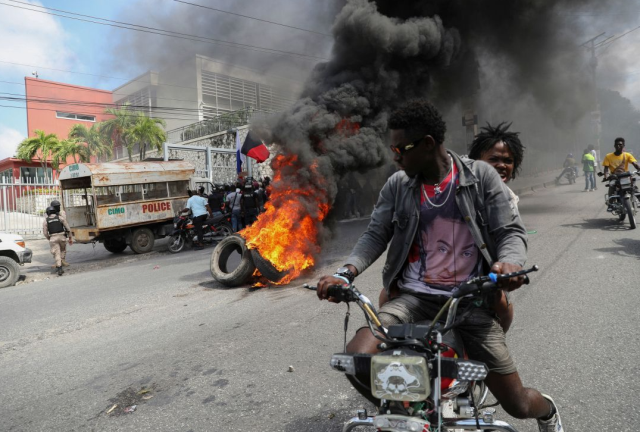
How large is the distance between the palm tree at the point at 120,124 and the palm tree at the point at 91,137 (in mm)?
404

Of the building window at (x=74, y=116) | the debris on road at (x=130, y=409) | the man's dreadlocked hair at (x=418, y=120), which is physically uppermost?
the building window at (x=74, y=116)

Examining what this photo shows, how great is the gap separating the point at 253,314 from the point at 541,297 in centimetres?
341

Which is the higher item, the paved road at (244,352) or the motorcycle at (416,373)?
the motorcycle at (416,373)

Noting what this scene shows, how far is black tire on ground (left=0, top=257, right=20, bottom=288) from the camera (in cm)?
901

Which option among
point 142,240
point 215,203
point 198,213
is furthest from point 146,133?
point 198,213

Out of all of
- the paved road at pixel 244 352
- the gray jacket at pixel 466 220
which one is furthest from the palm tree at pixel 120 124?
the gray jacket at pixel 466 220

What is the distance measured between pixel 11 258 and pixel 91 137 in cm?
2412

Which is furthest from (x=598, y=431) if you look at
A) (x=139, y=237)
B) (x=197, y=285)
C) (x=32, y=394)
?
(x=139, y=237)

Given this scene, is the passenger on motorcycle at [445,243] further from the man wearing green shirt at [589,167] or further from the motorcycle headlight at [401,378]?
the man wearing green shirt at [589,167]

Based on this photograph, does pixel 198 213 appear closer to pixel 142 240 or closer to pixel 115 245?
pixel 142 240

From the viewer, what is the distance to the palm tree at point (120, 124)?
29.2 meters

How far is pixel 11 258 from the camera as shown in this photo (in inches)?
368

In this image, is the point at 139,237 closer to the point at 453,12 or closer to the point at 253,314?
the point at 253,314

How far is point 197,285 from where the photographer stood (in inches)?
287
